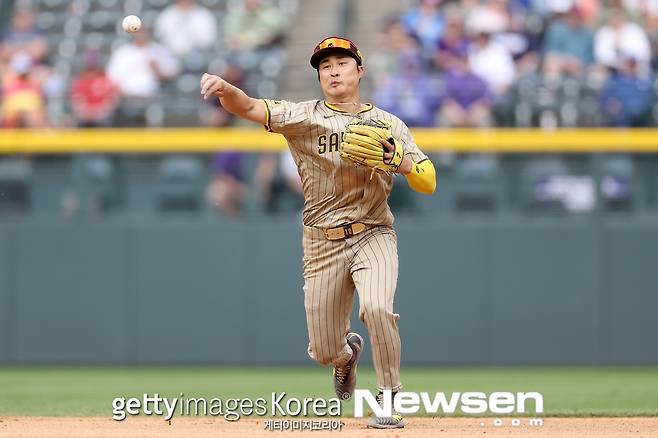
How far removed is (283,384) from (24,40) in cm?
532

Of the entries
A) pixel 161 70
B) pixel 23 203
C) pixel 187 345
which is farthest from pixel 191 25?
pixel 187 345

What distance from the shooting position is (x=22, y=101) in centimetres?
1223

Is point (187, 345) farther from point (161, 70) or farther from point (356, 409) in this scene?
point (356, 409)

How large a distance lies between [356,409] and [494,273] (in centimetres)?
520

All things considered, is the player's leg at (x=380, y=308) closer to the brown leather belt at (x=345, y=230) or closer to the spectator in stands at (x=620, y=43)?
the brown leather belt at (x=345, y=230)

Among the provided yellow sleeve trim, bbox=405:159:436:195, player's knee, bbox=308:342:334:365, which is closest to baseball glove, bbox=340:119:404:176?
yellow sleeve trim, bbox=405:159:436:195

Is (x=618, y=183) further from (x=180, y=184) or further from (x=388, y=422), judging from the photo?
(x=388, y=422)

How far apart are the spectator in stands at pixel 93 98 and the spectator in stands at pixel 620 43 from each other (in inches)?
187

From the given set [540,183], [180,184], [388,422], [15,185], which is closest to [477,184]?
[540,183]

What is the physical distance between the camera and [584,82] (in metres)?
12.0

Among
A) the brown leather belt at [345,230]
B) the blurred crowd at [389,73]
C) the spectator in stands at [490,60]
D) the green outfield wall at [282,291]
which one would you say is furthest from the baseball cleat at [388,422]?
the spectator in stands at [490,60]

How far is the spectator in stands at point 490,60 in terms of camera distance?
12.2 meters

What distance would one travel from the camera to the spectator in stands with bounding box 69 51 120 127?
12.1 meters

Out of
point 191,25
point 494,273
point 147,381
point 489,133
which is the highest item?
point 191,25
